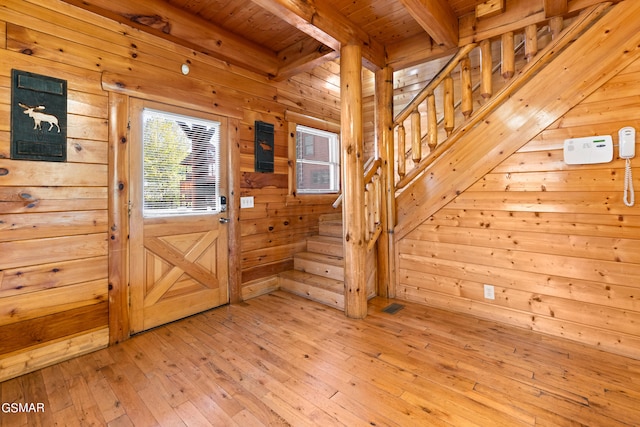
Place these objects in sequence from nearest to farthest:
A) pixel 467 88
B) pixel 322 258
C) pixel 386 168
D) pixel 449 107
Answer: pixel 467 88
pixel 449 107
pixel 386 168
pixel 322 258

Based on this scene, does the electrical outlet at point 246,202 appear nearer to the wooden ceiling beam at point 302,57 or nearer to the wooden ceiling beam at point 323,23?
the wooden ceiling beam at point 302,57

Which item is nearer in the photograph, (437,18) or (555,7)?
(555,7)

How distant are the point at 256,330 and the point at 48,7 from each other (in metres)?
2.88

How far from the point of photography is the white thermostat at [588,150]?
2.13 metres

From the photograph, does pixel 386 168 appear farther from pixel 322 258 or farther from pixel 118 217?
pixel 118 217

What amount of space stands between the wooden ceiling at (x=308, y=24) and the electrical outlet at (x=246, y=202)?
4.75ft

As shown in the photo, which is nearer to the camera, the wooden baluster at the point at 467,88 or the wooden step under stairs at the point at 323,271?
the wooden baluster at the point at 467,88

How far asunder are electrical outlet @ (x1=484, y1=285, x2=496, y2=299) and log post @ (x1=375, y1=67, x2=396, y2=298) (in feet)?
3.02

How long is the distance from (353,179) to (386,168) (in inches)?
27.5

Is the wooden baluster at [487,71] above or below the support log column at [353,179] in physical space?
above

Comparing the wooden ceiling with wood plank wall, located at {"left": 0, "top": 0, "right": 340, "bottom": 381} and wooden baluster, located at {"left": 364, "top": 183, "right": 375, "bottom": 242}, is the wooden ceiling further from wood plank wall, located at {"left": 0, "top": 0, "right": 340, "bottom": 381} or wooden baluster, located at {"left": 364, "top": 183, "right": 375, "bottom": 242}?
wooden baluster, located at {"left": 364, "top": 183, "right": 375, "bottom": 242}

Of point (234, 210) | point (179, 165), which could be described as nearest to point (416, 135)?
point (234, 210)

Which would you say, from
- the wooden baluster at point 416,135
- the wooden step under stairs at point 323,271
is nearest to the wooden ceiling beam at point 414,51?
the wooden baluster at point 416,135

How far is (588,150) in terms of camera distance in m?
2.19
